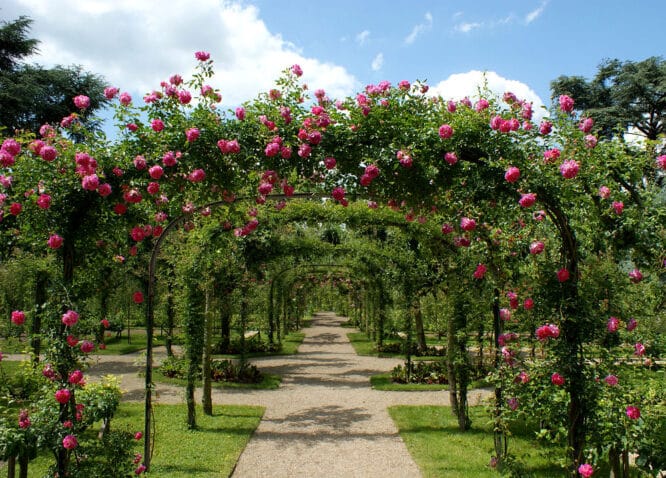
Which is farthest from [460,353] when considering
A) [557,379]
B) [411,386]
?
[411,386]

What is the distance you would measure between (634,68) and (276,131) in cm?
1692

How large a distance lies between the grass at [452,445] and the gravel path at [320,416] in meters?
0.20

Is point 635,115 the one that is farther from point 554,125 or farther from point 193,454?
point 193,454

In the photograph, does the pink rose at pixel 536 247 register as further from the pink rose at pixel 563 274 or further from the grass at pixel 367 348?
the grass at pixel 367 348

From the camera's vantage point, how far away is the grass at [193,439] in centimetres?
562

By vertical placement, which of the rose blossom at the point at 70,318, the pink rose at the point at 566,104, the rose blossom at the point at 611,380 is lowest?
the rose blossom at the point at 611,380

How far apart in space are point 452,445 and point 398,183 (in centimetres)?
412

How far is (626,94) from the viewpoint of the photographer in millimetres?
16344

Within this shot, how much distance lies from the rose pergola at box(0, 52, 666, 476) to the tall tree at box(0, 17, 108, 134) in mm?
8718

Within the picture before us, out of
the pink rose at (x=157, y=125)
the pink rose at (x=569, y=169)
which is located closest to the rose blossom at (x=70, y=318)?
the pink rose at (x=157, y=125)

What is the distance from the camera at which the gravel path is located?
5918mm

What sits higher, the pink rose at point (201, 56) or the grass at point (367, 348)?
the pink rose at point (201, 56)

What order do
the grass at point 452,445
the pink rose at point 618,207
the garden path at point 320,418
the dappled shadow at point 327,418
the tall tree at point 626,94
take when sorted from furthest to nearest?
the tall tree at point 626,94 → the dappled shadow at point 327,418 → the garden path at point 320,418 → the grass at point 452,445 → the pink rose at point 618,207

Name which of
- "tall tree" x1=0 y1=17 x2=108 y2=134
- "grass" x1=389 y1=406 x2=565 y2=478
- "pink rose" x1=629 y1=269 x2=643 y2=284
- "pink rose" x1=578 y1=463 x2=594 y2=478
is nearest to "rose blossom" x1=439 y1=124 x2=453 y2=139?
"pink rose" x1=629 y1=269 x2=643 y2=284
